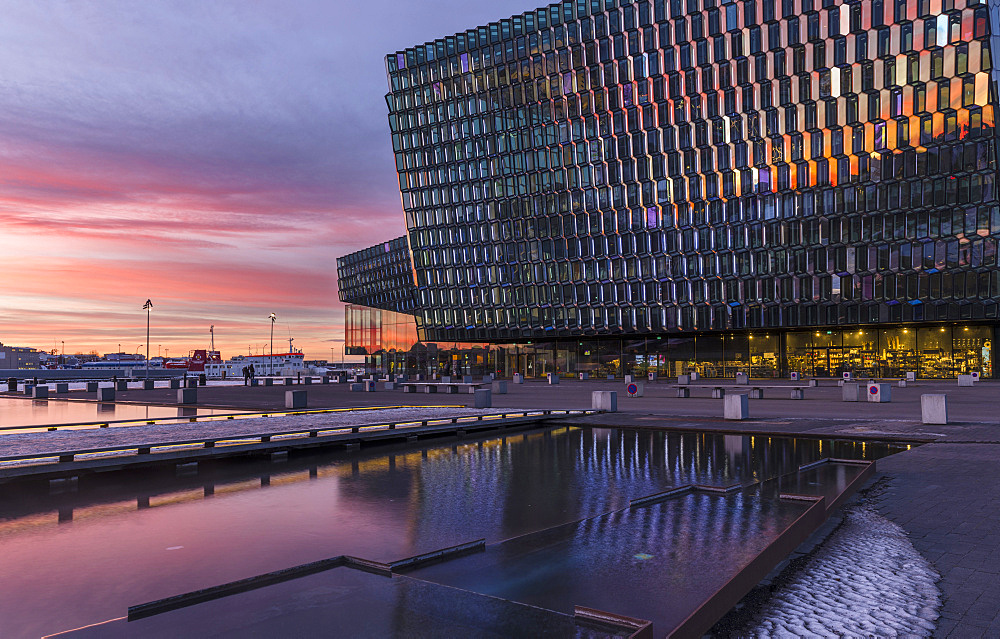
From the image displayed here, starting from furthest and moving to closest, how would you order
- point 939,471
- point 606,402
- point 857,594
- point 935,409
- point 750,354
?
point 750,354 → point 606,402 → point 935,409 → point 939,471 → point 857,594

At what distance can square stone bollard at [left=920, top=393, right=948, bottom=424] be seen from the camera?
65.3 feet

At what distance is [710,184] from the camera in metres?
66.1

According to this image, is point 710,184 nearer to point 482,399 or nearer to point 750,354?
point 750,354

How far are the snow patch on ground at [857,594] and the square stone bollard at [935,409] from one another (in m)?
14.6

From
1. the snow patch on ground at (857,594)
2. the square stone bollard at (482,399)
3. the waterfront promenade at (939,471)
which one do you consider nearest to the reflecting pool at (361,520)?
the snow patch on ground at (857,594)

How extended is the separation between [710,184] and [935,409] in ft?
161

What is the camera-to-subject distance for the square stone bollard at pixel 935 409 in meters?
19.9

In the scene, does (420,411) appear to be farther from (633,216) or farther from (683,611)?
(633,216)

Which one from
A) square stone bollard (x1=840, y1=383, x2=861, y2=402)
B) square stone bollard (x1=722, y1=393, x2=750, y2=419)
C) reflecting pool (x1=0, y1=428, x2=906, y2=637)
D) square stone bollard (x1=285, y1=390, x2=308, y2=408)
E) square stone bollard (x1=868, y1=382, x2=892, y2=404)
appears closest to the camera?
reflecting pool (x1=0, y1=428, x2=906, y2=637)

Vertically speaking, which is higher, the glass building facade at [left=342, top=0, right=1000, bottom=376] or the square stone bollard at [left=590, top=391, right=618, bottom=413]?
the glass building facade at [left=342, top=0, right=1000, bottom=376]

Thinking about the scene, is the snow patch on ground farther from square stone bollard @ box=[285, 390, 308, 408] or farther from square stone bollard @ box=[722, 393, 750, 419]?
square stone bollard @ box=[285, 390, 308, 408]

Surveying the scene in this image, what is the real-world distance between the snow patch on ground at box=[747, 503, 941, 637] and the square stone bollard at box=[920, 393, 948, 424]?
14563 mm

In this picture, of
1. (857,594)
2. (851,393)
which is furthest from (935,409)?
(857,594)

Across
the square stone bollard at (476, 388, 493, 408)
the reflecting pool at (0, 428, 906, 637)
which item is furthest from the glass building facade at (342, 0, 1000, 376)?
the reflecting pool at (0, 428, 906, 637)
